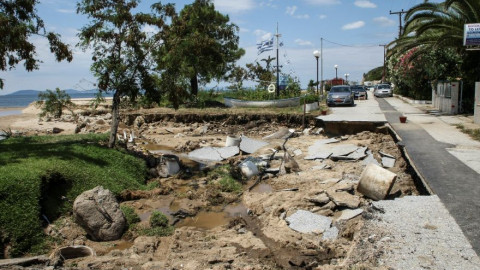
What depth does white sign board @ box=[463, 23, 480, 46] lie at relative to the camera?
16500 mm

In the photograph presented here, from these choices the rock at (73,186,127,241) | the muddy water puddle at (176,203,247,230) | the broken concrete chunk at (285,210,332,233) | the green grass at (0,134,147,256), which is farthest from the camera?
the muddy water puddle at (176,203,247,230)

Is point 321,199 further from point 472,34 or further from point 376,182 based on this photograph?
point 472,34

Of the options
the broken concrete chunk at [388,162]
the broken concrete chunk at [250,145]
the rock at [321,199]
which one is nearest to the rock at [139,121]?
the broken concrete chunk at [250,145]

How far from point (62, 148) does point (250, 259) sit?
6987mm

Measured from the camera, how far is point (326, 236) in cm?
721

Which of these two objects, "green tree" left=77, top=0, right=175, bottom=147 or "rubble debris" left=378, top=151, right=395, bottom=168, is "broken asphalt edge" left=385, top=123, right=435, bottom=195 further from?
"green tree" left=77, top=0, right=175, bottom=147

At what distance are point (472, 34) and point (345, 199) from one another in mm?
12238

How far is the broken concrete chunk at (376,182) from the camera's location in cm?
831

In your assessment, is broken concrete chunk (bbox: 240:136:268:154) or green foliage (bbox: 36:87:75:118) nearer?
green foliage (bbox: 36:87:75:118)

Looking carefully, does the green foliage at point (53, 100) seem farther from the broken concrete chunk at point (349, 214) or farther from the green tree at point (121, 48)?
the broken concrete chunk at point (349, 214)

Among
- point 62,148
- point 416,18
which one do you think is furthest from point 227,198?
point 416,18

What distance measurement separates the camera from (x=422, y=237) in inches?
230

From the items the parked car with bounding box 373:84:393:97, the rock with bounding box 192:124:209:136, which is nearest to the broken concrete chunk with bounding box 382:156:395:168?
the rock with bounding box 192:124:209:136

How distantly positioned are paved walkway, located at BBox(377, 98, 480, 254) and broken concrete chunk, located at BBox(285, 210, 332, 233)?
217 cm
